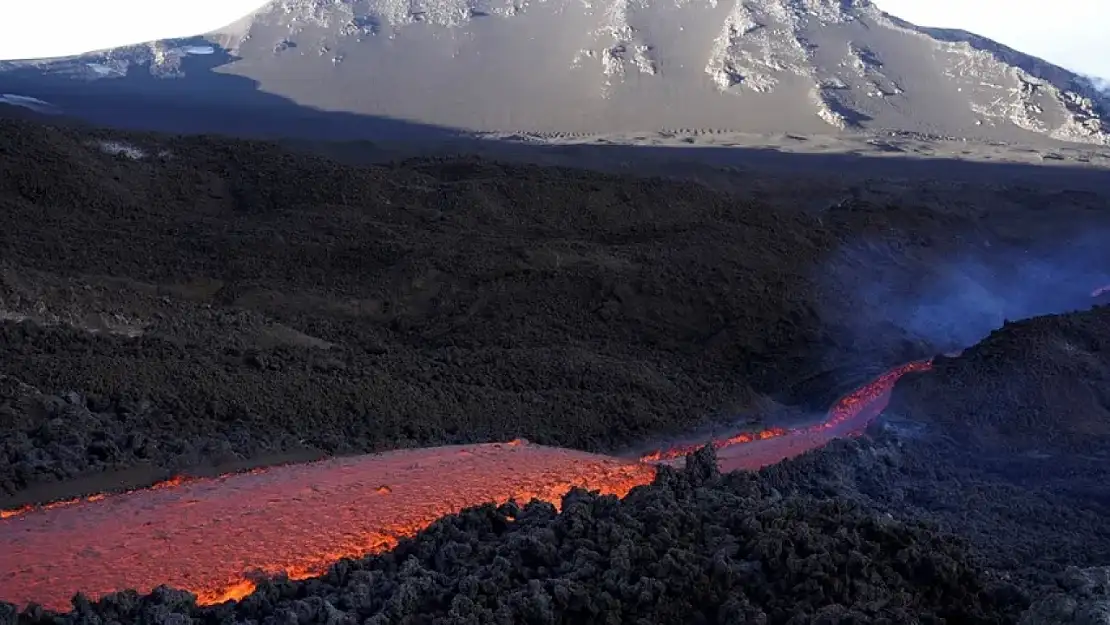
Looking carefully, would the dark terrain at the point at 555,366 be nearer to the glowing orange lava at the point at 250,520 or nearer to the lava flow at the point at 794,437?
the lava flow at the point at 794,437

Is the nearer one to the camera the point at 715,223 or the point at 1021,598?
the point at 1021,598

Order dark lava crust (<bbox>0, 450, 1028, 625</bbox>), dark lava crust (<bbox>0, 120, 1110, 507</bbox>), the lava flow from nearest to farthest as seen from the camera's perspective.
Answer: dark lava crust (<bbox>0, 450, 1028, 625</bbox>) → dark lava crust (<bbox>0, 120, 1110, 507</bbox>) → the lava flow

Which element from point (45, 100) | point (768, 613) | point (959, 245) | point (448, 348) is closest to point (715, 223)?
point (959, 245)

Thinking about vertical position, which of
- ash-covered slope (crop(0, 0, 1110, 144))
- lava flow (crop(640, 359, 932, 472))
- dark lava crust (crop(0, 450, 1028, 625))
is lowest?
lava flow (crop(640, 359, 932, 472))

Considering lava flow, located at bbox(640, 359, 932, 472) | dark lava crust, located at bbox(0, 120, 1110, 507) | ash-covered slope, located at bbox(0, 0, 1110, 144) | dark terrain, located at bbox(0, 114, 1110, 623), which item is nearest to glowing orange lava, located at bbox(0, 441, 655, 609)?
dark terrain, located at bbox(0, 114, 1110, 623)

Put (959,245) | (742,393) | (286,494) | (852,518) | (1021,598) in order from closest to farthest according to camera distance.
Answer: (1021,598) → (852,518) → (286,494) → (742,393) → (959,245)

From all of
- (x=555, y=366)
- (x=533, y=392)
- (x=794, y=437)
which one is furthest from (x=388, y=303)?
(x=794, y=437)

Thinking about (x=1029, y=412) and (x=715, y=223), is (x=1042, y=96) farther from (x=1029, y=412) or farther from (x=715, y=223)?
(x=1029, y=412)

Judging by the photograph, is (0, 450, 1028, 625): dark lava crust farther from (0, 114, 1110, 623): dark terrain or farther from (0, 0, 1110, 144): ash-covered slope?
(0, 0, 1110, 144): ash-covered slope
